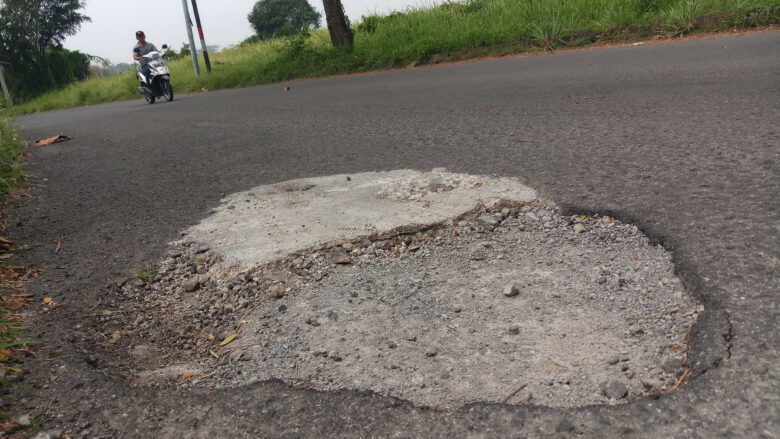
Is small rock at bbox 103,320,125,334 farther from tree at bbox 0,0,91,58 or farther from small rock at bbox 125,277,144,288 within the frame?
tree at bbox 0,0,91,58

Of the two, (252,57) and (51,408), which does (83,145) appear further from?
(252,57)

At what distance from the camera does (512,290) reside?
1.92m

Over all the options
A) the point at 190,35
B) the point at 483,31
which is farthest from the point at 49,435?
the point at 190,35

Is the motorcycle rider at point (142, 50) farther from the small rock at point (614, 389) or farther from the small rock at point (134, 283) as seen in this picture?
the small rock at point (614, 389)

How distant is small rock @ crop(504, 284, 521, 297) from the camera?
1.91m

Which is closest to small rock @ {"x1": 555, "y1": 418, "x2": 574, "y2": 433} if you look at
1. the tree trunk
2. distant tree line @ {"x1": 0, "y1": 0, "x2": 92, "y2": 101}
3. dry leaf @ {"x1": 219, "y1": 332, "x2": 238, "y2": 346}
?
dry leaf @ {"x1": 219, "y1": 332, "x2": 238, "y2": 346}

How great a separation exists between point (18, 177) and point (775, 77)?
6.14m

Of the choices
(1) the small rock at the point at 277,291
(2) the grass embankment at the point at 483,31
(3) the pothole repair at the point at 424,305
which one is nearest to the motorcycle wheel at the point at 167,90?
(2) the grass embankment at the point at 483,31

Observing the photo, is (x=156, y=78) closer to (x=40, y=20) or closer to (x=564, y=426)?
(x=564, y=426)

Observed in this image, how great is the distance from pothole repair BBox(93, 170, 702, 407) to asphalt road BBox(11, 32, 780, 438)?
0.08 meters

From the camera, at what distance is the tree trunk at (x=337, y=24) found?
500 inches

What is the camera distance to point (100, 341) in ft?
6.51

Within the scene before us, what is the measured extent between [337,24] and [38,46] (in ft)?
119

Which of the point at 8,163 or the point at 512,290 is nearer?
the point at 512,290
